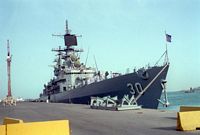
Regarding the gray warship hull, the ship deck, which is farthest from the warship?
the ship deck

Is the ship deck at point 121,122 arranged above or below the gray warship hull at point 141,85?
below

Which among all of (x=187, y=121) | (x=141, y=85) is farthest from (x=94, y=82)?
(x=187, y=121)

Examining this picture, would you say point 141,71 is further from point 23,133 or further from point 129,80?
point 23,133

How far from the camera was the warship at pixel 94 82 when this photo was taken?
37.6m

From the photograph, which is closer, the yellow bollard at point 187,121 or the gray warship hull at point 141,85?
the yellow bollard at point 187,121

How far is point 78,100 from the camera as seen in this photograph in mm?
52656

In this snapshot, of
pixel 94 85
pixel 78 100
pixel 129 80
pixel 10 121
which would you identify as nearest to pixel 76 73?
pixel 78 100

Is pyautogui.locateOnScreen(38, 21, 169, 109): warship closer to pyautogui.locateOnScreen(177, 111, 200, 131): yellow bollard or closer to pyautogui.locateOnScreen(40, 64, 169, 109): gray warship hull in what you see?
pyautogui.locateOnScreen(40, 64, 169, 109): gray warship hull

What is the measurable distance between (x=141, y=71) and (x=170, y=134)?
2694cm

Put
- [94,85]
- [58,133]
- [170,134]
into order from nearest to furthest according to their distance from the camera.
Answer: [58,133], [170,134], [94,85]

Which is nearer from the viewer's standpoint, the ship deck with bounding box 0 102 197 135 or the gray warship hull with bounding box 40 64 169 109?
the ship deck with bounding box 0 102 197 135

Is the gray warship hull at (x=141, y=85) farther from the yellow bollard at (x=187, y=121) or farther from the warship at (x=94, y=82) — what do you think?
the yellow bollard at (x=187, y=121)

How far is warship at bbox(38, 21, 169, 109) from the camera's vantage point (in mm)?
Result: 37625

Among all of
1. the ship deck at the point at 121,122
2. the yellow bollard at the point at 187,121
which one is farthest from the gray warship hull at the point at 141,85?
the yellow bollard at the point at 187,121
